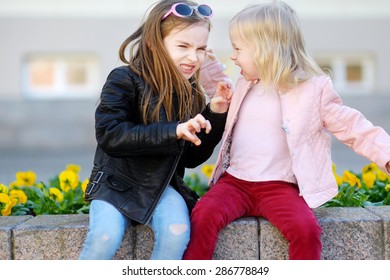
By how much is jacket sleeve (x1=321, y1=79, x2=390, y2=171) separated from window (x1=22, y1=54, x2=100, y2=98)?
818 centimetres

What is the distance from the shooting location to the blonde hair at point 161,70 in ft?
9.28

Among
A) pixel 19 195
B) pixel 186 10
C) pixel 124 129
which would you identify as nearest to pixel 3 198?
pixel 19 195

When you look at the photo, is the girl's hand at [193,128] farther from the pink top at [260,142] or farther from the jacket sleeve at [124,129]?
the pink top at [260,142]

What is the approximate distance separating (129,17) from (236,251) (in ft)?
25.8

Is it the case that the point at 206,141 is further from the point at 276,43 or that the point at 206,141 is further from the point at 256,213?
the point at 276,43

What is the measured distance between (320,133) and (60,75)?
28.6 feet

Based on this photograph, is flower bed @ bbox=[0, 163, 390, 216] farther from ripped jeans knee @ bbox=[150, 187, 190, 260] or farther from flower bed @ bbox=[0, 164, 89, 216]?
ripped jeans knee @ bbox=[150, 187, 190, 260]

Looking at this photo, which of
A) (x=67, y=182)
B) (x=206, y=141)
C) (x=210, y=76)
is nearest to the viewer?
(x=206, y=141)

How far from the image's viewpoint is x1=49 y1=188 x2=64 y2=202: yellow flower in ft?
10.7

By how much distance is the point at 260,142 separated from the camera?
2.92 metres

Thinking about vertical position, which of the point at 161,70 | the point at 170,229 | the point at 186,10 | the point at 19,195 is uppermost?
the point at 186,10

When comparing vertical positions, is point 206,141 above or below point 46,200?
above
